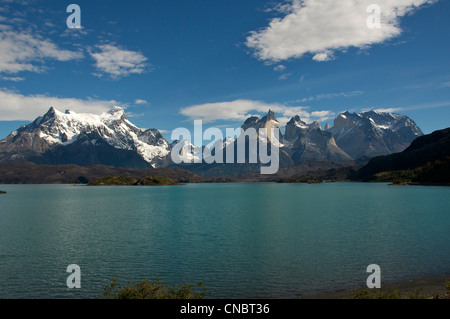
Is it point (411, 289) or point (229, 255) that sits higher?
point (411, 289)

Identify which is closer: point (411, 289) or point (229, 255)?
point (411, 289)

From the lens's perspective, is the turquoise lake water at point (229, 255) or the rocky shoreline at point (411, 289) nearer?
the rocky shoreline at point (411, 289)

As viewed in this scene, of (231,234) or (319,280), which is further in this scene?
(231,234)

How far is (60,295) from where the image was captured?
120 ft

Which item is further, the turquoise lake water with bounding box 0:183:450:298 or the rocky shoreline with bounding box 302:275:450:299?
the turquoise lake water with bounding box 0:183:450:298
